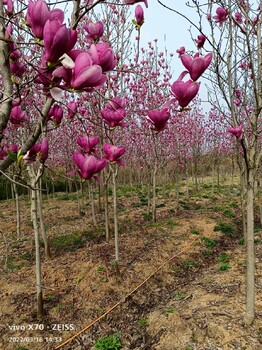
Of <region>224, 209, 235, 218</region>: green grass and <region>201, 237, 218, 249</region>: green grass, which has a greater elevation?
<region>224, 209, 235, 218</region>: green grass

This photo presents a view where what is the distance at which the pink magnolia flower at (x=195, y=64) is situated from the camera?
32.3 inches

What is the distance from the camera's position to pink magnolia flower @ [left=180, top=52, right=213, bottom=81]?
820 millimetres

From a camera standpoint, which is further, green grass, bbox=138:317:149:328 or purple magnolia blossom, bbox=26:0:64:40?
green grass, bbox=138:317:149:328

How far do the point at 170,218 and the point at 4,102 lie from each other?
8.63 meters

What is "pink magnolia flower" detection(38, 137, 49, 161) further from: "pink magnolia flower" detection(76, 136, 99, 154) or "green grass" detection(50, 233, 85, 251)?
"green grass" detection(50, 233, 85, 251)

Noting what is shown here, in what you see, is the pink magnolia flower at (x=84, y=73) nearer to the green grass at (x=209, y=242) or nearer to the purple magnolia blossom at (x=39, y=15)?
the purple magnolia blossom at (x=39, y=15)

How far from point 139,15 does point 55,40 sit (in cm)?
70

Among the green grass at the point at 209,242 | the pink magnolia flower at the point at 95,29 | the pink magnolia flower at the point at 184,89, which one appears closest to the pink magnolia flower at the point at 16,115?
the pink magnolia flower at the point at 95,29

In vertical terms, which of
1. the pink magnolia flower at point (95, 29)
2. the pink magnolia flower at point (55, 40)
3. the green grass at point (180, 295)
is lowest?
the green grass at point (180, 295)

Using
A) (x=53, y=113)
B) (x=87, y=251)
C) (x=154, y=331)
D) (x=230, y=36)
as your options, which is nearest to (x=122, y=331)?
(x=154, y=331)

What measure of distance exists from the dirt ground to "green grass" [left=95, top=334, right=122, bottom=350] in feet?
0.49

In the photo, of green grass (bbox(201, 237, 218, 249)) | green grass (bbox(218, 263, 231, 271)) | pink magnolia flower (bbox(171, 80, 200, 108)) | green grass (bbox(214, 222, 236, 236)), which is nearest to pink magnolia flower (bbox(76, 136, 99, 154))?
pink magnolia flower (bbox(171, 80, 200, 108))

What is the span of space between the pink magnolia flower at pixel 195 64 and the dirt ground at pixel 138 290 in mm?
1650

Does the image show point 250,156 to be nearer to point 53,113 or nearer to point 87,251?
point 53,113
